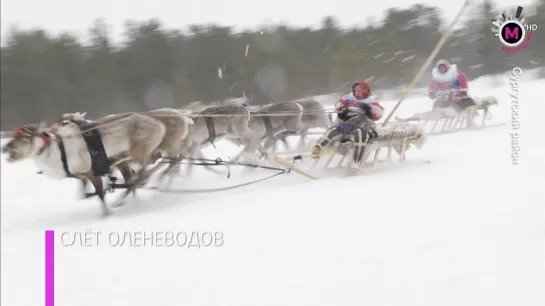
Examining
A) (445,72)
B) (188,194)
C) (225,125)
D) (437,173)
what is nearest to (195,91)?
(445,72)

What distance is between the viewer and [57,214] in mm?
5332

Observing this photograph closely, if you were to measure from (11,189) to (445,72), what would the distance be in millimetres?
7068

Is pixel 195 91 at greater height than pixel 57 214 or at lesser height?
greater

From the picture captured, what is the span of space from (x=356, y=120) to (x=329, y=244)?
293cm

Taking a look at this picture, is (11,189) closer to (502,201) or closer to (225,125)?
(225,125)

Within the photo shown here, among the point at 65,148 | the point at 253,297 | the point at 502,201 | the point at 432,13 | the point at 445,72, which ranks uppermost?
the point at 432,13

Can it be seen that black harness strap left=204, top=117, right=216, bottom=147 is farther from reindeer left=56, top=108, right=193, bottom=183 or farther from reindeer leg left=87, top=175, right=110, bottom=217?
reindeer leg left=87, top=175, right=110, bottom=217

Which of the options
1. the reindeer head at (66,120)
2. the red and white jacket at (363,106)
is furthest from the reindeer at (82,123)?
the red and white jacket at (363,106)

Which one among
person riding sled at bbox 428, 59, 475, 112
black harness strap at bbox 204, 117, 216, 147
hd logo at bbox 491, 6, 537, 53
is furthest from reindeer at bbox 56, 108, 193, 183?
person riding sled at bbox 428, 59, 475, 112

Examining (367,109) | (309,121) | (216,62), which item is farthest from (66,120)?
(216,62)

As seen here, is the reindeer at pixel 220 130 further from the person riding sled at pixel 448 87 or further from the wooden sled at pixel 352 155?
the person riding sled at pixel 448 87

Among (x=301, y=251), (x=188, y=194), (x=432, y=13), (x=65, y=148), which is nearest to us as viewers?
(x=301, y=251)

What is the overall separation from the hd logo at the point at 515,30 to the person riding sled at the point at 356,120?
148 centimetres

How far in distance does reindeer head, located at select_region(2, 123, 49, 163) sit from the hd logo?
447cm
